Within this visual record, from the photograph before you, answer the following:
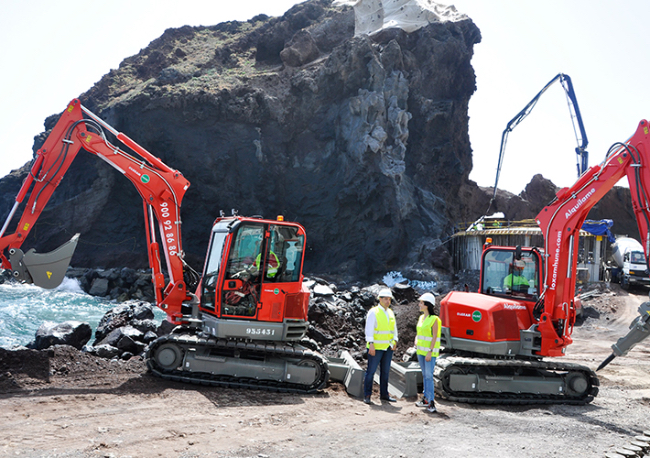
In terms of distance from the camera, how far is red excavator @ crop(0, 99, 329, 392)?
24.8ft

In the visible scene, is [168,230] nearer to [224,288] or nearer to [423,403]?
[224,288]

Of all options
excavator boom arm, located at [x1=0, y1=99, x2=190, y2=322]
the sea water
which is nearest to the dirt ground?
excavator boom arm, located at [x1=0, y1=99, x2=190, y2=322]

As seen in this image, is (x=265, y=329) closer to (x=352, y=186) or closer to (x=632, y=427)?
(x=632, y=427)

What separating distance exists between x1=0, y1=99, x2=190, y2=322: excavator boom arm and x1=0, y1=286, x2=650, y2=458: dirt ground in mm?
1620

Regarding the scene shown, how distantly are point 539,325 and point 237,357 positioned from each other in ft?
16.7

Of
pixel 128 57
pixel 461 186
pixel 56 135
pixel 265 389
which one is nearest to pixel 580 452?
pixel 265 389

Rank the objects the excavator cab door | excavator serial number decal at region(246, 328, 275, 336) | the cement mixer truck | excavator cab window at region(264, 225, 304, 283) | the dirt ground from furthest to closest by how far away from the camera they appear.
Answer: the cement mixer truck
the excavator cab door
excavator cab window at region(264, 225, 304, 283)
excavator serial number decal at region(246, 328, 275, 336)
the dirt ground

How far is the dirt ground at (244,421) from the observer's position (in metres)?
5.18

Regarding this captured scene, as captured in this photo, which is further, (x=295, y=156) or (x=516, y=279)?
(x=295, y=156)

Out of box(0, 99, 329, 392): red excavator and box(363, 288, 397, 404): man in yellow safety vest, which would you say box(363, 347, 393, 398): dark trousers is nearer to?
box(363, 288, 397, 404): man in yellow safety vest

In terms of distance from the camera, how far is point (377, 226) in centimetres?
3603

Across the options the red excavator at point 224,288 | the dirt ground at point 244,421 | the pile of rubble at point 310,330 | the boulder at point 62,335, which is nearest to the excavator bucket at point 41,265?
the red excavator at point 224,288

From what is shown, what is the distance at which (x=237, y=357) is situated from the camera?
7660 mm

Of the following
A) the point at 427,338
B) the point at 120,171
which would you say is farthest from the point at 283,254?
the point at 120,171
